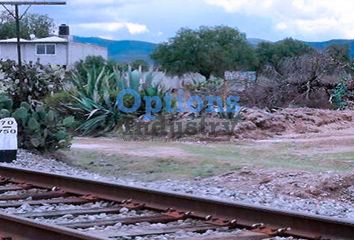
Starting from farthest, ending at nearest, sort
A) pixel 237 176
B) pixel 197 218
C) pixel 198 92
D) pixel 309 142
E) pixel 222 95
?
1. pixel 198 92
2. pixel 222 95
3. pixel 309 142
4. pixel 237 176
5. pixel 197 218

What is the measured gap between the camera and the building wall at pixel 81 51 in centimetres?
9025

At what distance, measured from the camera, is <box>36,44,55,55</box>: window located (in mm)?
86938

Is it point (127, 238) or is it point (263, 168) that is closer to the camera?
point (127, 238)

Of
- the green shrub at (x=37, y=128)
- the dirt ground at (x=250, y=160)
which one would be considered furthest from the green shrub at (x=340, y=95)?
the green shrub at (x=37, y=128)

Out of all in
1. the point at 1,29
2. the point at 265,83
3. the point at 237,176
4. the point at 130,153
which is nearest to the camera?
the point at 237,176

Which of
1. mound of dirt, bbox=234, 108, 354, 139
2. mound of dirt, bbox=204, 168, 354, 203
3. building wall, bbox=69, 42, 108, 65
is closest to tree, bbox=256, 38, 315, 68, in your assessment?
building wall, bbox=69, 42, 108, 65

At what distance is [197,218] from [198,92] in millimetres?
24454

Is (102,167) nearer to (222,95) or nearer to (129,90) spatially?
(129,90)

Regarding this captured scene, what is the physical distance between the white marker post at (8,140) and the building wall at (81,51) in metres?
70.7

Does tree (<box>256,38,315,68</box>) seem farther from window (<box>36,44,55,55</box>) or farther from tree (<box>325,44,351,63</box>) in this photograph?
tree (<box>325,44,351,63</box>)

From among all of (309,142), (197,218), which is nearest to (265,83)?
(309,142)

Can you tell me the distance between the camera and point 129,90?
28.6 meters

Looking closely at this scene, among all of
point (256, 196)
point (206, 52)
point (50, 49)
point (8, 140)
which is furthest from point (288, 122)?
point (50, 49)

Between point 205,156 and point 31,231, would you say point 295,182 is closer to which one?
point 205,156
